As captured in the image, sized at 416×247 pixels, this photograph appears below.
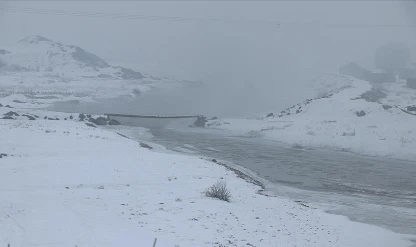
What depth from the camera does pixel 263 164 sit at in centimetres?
2720

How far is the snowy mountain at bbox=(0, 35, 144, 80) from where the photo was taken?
121 metres

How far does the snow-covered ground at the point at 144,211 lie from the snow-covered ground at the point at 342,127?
18338mm

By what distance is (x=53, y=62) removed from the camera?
129m

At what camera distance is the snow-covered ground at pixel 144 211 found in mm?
10781

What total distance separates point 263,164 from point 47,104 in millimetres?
50387

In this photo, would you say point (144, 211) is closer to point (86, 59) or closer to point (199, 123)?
point (199, 123)

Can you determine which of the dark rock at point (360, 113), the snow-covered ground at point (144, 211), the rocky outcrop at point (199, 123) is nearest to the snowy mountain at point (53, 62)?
the rocky outcrop at point (199, 123)

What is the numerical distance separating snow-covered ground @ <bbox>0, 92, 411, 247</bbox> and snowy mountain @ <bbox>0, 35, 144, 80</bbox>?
104m

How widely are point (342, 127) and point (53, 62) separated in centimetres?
11011

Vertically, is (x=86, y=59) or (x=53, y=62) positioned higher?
(x=86, y=59)

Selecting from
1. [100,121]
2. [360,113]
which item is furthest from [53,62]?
[360,113]

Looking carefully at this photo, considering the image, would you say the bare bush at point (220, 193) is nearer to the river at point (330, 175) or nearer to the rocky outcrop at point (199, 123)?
the river at point (330, 175)

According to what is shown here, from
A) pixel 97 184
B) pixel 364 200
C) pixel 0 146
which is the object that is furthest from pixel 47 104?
pixel 364 200

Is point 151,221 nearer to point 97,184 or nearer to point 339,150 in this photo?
point 97,184
